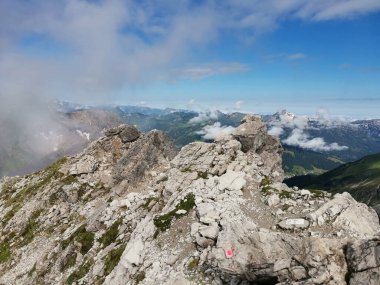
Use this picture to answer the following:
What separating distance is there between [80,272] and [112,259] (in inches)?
227

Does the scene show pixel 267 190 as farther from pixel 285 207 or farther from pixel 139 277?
pixel 139 277

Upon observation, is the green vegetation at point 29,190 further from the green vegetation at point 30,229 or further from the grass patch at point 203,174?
the grass patch at point 203,174

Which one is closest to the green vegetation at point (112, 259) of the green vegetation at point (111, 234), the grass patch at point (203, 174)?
the green vegetation at point (111, 234)

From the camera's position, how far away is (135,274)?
3666cm

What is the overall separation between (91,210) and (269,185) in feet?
113

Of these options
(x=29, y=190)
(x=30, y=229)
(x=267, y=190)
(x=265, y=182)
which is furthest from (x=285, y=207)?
(x=29, y=190)

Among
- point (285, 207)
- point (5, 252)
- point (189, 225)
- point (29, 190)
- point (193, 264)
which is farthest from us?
point (29, 190)

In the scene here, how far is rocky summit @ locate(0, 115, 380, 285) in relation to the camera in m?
28.5

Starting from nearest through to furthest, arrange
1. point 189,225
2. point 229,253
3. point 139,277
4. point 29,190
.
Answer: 1. point 229,253
2. point 139,277
3. point 189,225
4. point 29,190

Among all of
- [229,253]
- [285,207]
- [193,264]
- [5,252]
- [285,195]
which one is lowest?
[5,252]

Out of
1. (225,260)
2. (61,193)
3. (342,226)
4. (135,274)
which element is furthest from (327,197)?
(61,193)

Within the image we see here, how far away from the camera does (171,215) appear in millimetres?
41281

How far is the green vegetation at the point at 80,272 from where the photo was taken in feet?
145

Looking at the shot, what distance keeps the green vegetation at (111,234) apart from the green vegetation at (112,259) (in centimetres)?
369
